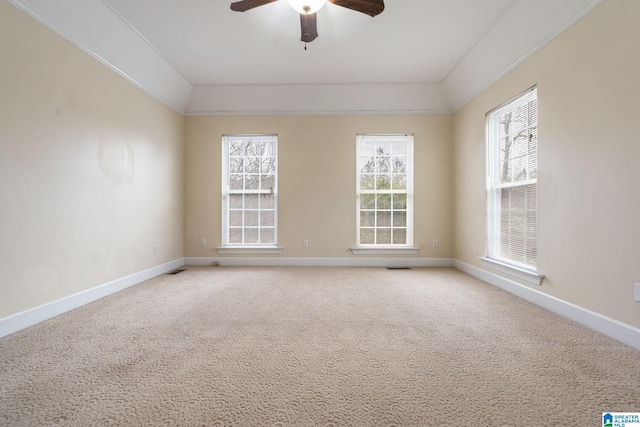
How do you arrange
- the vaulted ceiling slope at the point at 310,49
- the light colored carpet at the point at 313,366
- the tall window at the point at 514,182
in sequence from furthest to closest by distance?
1. the tall window at the point at 514,182
2. the vaulted ceiling slope at the point at 310,49
3. the light colored carpet at the point at 313,366

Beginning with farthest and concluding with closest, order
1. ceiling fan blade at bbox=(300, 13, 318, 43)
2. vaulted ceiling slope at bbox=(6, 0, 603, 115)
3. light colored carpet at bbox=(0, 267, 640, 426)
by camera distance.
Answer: vaulted ceiling slope at bbox=(6, 0, 603, 115)
ceiling fan blade at bbox=(300, 13, 318, 43)
light colored carpet at bbox=(0, 267, 640, 426)

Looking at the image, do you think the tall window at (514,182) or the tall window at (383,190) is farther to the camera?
the tall window at (383,190)

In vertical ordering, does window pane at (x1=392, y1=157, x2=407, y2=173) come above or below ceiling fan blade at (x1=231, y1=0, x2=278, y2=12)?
below

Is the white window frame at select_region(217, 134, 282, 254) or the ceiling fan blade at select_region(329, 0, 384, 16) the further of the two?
the white window frame at select_region(217, 134, 282, 254)

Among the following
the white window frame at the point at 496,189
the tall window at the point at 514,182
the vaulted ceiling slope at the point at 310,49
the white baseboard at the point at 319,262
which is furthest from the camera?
the white baseboard at the point at 319,262

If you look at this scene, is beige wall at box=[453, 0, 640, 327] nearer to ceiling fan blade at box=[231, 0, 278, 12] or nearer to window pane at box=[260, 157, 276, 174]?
ceiling fan blade at box=[231, 0, 278, 12]

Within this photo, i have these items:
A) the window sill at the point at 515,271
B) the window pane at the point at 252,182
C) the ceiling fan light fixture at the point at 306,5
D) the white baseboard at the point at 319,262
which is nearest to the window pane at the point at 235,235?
the white baseboard at the point at 319,262

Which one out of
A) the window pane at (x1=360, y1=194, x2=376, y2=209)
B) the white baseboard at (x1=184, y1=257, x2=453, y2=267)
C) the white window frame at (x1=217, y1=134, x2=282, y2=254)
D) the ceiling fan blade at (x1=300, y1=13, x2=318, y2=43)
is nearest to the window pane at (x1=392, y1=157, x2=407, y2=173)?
the window pane at (x1=360, y1=194, x2=376, y2=209)

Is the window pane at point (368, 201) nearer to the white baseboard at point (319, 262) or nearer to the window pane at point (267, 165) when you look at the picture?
the white baseboard at point (319, 262)

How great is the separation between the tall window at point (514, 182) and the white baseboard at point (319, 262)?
44.4 inches

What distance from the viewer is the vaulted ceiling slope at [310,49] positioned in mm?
2617

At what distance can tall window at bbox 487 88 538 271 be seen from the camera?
113 inches

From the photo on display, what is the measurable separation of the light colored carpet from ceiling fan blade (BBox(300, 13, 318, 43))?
2463mm

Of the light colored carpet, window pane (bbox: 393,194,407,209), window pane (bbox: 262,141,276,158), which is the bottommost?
the light colored carpet
